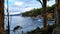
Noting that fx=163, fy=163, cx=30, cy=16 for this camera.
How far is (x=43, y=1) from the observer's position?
10930mm

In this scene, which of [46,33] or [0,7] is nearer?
[0,7]

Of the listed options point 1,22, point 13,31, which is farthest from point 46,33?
point 1,22

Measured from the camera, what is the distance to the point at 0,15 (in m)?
4.62

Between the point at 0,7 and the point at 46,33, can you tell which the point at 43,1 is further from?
the point at 0,7

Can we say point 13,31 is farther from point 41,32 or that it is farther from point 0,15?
point 0,15

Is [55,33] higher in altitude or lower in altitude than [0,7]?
lower

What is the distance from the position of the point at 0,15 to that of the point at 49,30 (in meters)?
7.20

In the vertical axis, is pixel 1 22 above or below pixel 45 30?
above

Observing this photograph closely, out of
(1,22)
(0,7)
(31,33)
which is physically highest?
(0,7)

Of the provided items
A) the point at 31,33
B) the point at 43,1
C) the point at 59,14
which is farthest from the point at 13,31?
the point at 59,14

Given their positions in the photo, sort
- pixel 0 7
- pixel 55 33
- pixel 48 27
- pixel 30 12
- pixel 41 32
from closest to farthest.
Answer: pixel 0 7 < pixel 55 33 < pixel 41 32 < pixel 48 27 < pixel 30 12

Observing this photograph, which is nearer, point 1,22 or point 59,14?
point 1,22

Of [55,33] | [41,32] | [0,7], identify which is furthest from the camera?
[41,32]

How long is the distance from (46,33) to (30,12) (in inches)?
165
